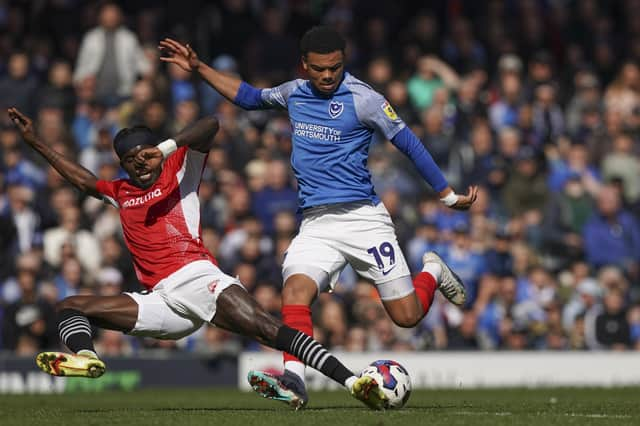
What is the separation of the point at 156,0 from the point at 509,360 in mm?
8448

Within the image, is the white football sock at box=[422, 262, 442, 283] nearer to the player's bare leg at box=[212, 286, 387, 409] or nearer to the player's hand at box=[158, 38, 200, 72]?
the player's bare leg at box=[212, 286, 387, 409]

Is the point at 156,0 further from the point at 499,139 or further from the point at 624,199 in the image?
the point at 624,199

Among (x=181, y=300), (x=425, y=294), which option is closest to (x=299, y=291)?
(x=181, y=300)

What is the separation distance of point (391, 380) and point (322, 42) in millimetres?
2517

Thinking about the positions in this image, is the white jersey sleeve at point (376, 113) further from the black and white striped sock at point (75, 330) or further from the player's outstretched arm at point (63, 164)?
the black and white striped sock at point (75, 330)

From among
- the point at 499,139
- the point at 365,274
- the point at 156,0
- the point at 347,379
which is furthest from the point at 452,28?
the point at 347,379

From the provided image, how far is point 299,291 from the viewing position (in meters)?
10.2

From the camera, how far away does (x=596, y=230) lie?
62.7 ft

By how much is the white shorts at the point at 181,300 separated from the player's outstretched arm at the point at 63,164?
969 mm

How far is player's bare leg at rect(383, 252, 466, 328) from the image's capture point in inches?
424

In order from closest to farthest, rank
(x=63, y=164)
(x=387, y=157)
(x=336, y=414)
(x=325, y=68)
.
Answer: (x=336, y=414) → (x=325, y=68) → (x=63, y=164) → (x=387, y=157)

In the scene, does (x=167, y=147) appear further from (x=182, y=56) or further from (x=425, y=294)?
(x=425, y=294)

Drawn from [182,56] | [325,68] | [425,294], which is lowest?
[425,294]

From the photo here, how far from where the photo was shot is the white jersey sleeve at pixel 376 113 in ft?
34.1
